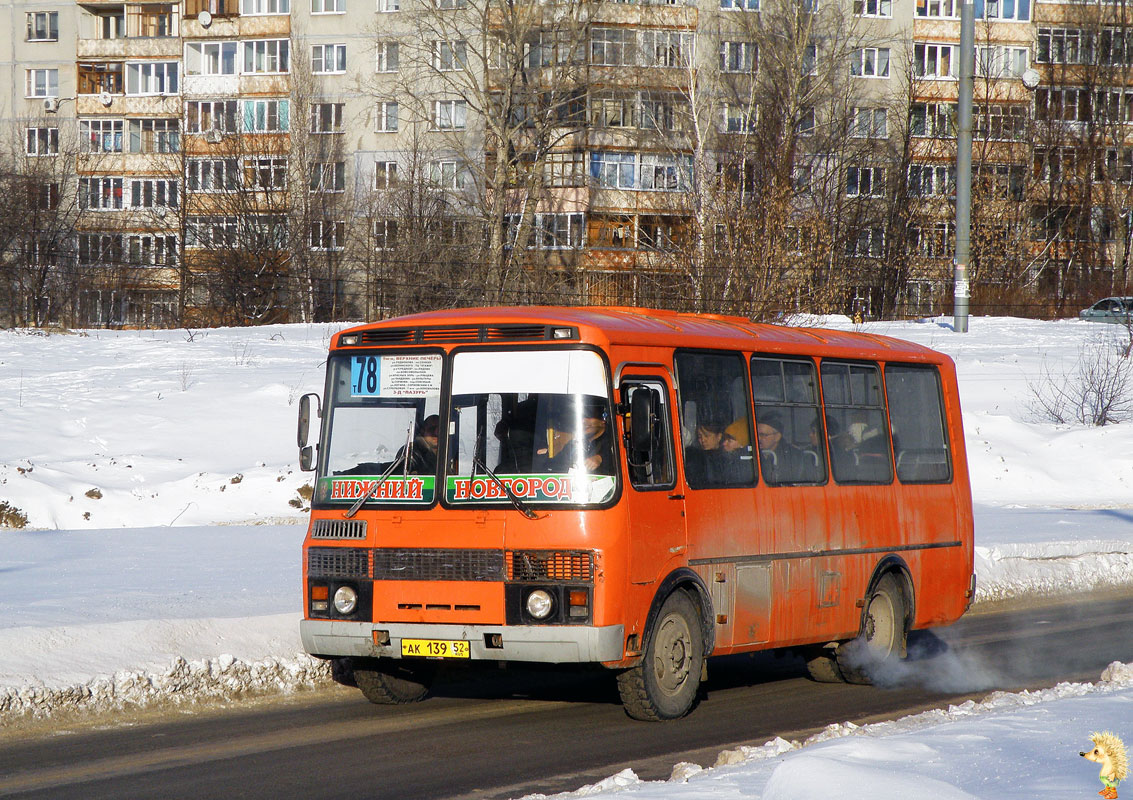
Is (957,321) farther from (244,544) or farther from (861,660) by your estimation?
(861,660)

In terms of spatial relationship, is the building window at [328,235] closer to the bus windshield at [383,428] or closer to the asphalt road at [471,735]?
the asphalt road at [471,735]

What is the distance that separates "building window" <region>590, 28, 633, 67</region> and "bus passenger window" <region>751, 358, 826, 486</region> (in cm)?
4925

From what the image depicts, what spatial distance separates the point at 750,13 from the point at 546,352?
53.1 meters

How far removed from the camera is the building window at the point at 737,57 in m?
60.3

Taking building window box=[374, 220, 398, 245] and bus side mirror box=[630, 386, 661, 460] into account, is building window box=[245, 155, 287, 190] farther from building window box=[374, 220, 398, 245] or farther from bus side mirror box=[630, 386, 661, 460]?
bus side mirror box=[630, 386, 661, 460]

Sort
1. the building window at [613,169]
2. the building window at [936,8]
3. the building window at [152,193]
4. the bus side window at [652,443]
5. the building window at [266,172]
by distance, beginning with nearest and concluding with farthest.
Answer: the bus side window at [652,443]
the building window at [613,169]
the building window at [266,172]
the building window at [152,193]
the building window at [936,8]

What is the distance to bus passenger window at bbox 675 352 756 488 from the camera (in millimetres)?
9938

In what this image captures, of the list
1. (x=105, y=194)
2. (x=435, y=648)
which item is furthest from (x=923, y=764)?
(x=105, y=194)

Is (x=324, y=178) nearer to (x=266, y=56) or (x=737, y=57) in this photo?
(x=266, y=56)

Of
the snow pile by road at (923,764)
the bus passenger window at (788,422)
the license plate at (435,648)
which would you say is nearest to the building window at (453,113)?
the bus passenger window at (788,422)

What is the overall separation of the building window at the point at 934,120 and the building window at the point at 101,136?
1507 inches

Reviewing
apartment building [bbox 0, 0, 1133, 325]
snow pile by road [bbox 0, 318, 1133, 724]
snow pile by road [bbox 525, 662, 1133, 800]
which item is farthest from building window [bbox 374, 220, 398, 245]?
snow pile by road [bbox 525, 662, 1133, 800]

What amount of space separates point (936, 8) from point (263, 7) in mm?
32199

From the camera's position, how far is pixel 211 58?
72375mm
